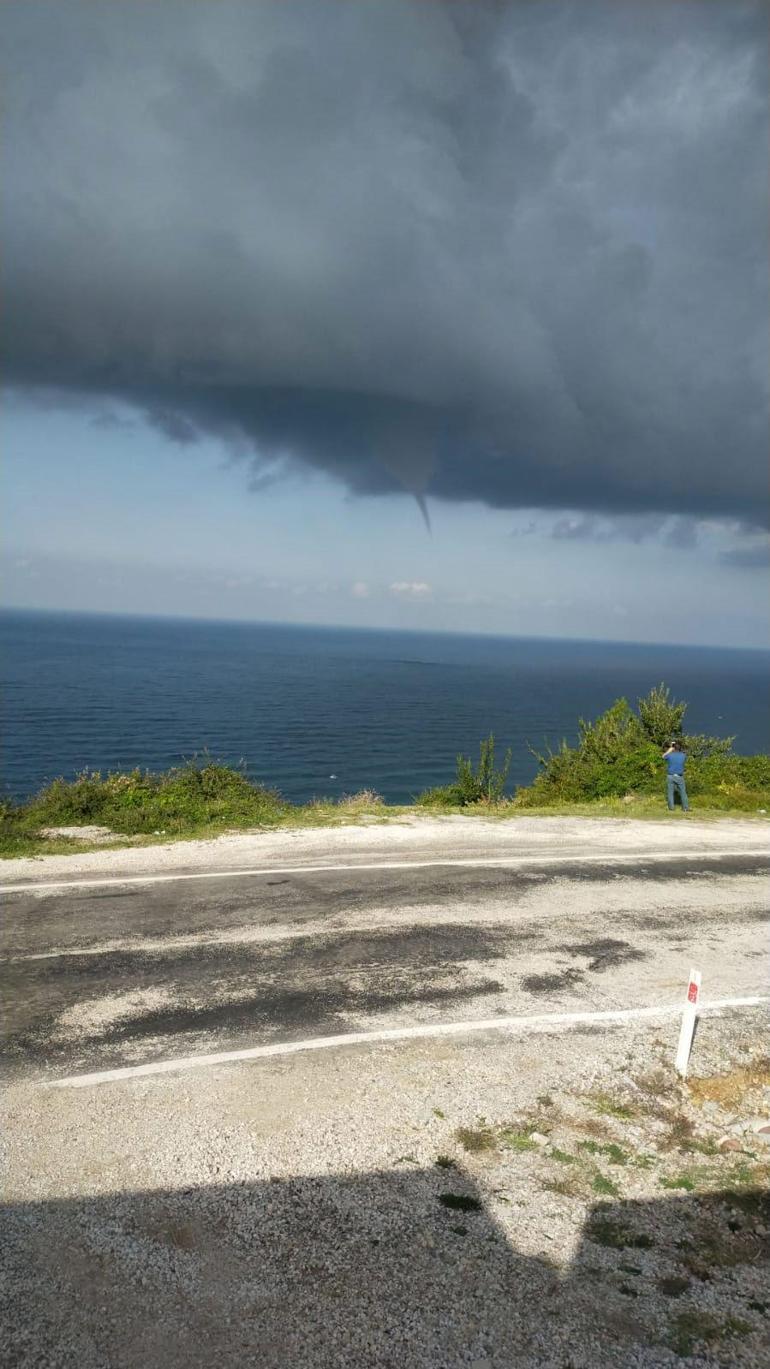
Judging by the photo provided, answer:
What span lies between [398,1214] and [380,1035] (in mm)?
2236

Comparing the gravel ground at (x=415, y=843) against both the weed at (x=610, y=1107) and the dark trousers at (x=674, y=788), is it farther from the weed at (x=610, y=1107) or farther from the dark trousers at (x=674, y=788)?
the weed at (x=610, y=1107)

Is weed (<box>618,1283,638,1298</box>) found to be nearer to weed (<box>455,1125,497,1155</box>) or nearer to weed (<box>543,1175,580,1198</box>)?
weed (<box>543,1175,580,1198</box>)

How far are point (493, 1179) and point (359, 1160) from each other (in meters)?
1.02

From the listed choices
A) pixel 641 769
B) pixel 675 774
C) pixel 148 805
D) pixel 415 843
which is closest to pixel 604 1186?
pixel 415 843

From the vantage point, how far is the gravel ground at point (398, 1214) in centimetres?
436

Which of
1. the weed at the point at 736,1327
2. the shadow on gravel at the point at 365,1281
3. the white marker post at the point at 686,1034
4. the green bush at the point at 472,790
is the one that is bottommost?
the green bush at the point at 472,790

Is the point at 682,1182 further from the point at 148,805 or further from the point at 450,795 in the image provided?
the point at 450,795

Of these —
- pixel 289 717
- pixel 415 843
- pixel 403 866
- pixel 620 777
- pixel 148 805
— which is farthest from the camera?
pixel 289 717

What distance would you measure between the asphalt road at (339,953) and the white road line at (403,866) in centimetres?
16

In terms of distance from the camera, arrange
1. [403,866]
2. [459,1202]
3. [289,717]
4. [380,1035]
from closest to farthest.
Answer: [459,1202]
[380,1035]
[403,866]
[289,717]

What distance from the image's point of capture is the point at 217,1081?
664 cm

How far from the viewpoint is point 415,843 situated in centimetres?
1485

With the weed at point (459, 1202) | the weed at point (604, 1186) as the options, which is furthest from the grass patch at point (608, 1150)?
the weed at point (459, 1202)

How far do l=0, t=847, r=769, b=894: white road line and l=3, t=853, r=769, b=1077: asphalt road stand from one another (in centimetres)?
16
